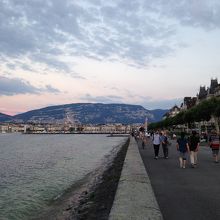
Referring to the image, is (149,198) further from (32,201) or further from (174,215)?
(32,201)

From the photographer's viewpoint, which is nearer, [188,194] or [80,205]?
[188,194]

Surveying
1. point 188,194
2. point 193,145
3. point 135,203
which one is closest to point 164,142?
point 193,145

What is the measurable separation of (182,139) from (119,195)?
11.8 m

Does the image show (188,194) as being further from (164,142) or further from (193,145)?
(164,142)

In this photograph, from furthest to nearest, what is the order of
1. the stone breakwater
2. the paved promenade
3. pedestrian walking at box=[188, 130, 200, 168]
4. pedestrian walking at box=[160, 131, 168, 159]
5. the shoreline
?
pedestrian walking at box=[160, 131, 168, 159] < pedestrian walking at box=[188, 130, 200, 168] < the shoreline < the paved promenade < the stone breakwater

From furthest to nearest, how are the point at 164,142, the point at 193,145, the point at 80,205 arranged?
the point at 164,142 < the point at 193,145 < the point at 80,205

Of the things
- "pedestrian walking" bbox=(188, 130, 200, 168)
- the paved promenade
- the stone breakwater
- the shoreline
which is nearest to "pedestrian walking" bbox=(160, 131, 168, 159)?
"pedestrian walking" bbox=(188, 130, 200, 168)

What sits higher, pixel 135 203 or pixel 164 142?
pixel 164 142

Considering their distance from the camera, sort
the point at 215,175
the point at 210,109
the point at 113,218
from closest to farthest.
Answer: the point at 113,218 < the point at 215,175 < the point at 210,109

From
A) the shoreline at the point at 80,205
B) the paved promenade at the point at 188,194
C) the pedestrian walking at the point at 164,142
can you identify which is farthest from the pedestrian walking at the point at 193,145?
the pedestrian walking at the point at 164,142

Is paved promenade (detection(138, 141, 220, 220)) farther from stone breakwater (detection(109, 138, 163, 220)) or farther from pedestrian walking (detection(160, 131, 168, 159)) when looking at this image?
pedestrian walking (detection(160, 131, 168, 159))

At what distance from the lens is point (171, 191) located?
14.4m

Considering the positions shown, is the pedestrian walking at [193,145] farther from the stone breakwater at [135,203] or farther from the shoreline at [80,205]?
the stone breakwater at [135,203]

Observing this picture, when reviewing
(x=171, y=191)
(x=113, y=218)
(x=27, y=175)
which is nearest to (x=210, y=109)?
(x=27, y=175)
